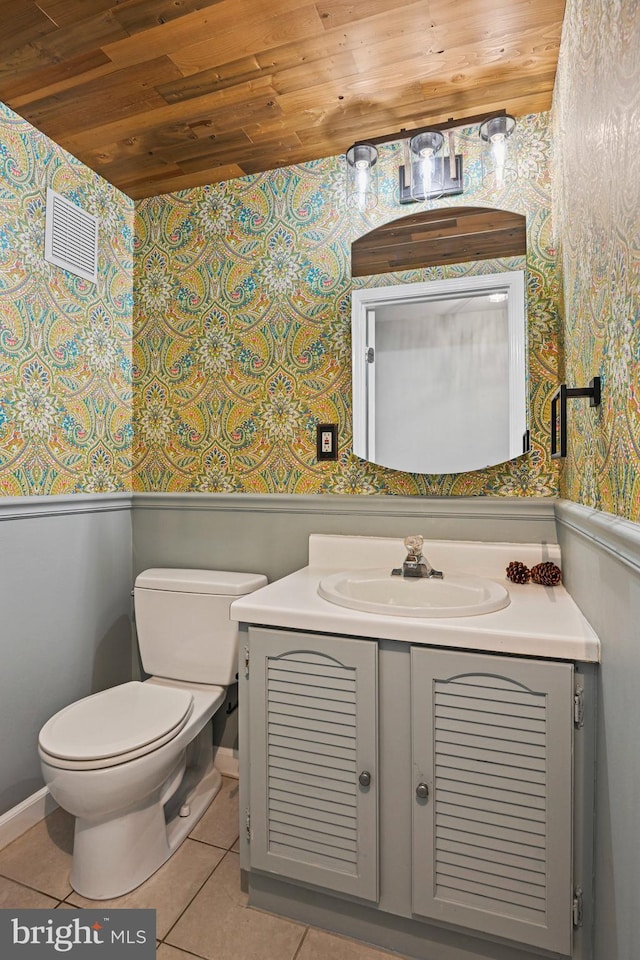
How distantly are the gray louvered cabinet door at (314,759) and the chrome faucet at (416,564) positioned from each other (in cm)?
38

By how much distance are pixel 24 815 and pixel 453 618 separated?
5.17 ft

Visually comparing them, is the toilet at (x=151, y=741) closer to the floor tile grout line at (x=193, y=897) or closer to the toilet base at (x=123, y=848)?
the toilet base at (x=123, y=848)

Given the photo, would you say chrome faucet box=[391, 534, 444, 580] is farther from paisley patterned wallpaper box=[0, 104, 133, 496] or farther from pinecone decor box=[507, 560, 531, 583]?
paisley patterned wallpaper box=[0, 104, 133, 496]

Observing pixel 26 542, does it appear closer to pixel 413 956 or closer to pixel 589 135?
pixel 413 956

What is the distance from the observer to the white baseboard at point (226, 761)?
2.05 m

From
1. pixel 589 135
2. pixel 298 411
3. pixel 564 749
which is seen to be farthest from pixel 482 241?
pixel 564 749

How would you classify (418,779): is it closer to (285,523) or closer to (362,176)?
(285,523)

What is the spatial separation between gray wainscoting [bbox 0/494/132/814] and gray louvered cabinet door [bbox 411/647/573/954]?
1.30m

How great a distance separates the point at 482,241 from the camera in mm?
1725

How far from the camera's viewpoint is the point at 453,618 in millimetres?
1222

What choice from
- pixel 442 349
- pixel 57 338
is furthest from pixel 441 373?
pixel 57 338

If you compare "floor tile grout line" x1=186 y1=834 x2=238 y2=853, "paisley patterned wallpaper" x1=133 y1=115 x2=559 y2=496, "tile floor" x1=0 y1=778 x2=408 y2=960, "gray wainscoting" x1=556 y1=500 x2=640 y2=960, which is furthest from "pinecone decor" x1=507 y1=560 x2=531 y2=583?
"floor tile grout line" x1=186 y1=834 x2=238 y2=853

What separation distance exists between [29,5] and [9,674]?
1887 mm

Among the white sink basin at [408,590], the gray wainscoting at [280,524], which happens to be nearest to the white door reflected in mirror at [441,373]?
the gray wainscoting at [280,524]
